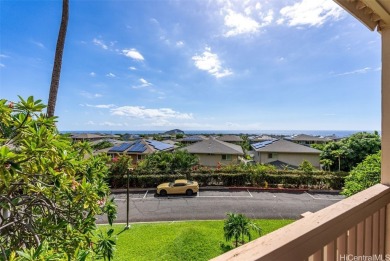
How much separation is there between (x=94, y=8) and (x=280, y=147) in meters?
22.2

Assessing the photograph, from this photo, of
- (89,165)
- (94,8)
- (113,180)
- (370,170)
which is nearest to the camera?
(89,165)

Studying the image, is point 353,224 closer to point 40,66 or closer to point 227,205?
point 40,66

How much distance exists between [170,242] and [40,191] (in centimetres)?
571

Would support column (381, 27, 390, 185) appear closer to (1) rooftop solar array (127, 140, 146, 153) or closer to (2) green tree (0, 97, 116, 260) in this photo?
(2) green tree (0, 97, 116, 260)

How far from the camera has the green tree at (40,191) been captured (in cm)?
138

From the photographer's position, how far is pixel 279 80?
660 inches

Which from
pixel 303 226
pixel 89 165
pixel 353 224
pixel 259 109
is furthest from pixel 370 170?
pixel 259 109

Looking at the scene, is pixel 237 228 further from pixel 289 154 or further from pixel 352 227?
pixel 289 154

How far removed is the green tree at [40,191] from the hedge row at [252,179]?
13126 millimetres

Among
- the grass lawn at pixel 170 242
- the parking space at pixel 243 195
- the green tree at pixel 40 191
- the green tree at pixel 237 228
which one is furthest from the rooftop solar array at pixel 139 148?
the green tree at pixel 40 191

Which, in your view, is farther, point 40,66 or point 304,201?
point 304,201

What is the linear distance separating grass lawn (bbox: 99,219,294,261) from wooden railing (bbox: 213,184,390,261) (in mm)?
5140

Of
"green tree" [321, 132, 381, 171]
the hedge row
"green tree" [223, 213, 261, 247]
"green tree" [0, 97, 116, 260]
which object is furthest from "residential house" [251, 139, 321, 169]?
"green tree" [0, 97, 116, 260]

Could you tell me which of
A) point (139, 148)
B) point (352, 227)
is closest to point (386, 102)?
point (352, 227)
